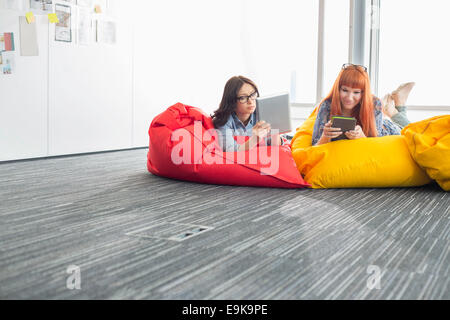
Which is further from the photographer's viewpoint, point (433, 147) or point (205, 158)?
point (205, 158)

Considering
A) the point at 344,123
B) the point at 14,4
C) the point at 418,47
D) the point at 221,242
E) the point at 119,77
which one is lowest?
the point at 221,242

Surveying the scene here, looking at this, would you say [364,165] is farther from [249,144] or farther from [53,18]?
[53,18]

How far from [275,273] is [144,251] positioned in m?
0.45

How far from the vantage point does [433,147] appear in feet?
8.33

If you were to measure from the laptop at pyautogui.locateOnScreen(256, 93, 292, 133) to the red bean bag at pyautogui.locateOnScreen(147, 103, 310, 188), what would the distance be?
141 millimetres

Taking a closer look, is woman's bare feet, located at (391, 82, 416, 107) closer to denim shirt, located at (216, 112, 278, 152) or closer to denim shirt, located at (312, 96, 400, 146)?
denim shirt, located at (312, 96, 400, 146)

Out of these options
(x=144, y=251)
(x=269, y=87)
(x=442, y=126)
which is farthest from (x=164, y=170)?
(x=269, y=87)

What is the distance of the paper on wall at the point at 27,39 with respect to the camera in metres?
3.60

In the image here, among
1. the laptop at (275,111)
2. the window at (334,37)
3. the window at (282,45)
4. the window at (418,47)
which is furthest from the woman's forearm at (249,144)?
the window at (282,45)

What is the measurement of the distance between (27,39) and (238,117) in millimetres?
1903

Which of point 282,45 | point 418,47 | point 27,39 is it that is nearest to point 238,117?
point 27,39

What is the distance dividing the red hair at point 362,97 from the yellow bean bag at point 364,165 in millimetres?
130

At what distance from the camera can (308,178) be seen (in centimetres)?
271

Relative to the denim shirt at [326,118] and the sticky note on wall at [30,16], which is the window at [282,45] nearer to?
the denim shirt at [326,118]
